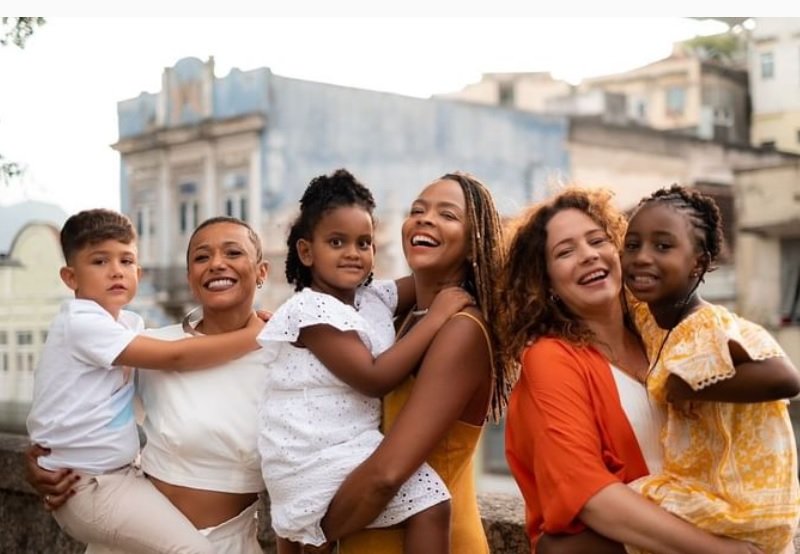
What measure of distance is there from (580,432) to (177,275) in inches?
710

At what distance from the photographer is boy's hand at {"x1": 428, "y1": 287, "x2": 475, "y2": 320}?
7.92 ft

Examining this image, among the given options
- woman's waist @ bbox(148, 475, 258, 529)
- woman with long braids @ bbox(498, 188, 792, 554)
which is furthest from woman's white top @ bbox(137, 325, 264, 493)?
woman with long braids @ bbox(498, 188, 792, 554)

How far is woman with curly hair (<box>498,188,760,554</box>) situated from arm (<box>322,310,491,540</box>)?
118mm

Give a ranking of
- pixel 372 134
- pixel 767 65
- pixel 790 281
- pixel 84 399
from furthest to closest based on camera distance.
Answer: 1. pixel 767 65
2. pixel 790 281
3. pixel 372 134
4. pixel 84 399

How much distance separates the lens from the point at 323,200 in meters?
2.61

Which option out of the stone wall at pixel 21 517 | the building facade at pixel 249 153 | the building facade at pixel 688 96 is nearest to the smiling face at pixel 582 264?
the stone wall at pixel 21 517

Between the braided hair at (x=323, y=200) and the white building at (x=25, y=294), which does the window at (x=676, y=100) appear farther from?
the braided hair at (x=323, y=200)

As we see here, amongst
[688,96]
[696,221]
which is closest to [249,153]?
[688,96]

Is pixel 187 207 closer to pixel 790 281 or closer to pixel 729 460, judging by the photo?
pixel 790 281

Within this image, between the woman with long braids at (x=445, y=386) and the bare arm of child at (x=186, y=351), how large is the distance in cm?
43

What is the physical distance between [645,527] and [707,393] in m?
0.30

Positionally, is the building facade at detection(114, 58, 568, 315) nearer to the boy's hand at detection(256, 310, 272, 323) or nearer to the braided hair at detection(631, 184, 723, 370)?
the boy's hand at detection(256, 310, 272, 323)

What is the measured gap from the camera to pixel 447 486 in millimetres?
2459

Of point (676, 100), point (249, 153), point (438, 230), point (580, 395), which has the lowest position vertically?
point (580, 395)
